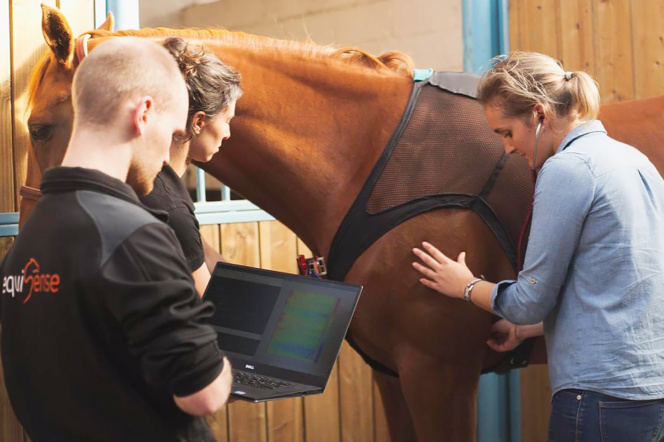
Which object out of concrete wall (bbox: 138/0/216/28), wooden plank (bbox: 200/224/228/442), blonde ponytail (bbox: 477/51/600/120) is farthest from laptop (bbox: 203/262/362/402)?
concrete wall (bbox: 138/0/216/28)

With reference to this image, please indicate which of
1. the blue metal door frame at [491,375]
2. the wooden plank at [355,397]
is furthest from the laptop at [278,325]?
the blue metal door frame at [491,375]

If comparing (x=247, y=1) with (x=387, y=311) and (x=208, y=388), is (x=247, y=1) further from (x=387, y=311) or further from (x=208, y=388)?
(x=208, y=388)

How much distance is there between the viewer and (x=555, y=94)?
1623 mm

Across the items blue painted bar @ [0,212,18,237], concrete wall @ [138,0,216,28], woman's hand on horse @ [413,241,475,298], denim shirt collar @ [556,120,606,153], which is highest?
concrete wall @ [138,0,216,28]

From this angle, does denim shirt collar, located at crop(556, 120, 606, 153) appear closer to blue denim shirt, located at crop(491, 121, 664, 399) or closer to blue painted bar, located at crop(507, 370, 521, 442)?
blue denim shirt, located at crop(491, 121, 664, 399)

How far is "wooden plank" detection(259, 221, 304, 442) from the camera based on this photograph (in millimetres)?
3051

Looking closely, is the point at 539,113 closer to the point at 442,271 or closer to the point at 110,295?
the point at 442,271

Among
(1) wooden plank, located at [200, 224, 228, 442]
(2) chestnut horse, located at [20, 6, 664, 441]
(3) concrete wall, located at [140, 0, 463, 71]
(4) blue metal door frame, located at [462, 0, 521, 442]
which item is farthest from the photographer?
(3) concrete wall, located at [140, 0, 463, 71]

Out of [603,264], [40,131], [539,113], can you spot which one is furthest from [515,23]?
[40,131]

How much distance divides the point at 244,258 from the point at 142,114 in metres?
1.94

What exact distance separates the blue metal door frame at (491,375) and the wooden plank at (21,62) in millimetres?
1902

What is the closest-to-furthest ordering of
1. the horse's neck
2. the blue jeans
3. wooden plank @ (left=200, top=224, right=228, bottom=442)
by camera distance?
1. the blue jeans
2. the horse's neck
3. wooden plank @ (left=200, top=224, right=228, bottom=442)

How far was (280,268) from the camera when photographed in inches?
123

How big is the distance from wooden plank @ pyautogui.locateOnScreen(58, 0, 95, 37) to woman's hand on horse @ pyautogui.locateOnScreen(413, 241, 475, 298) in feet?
4.47
